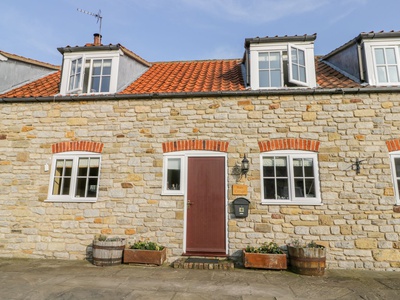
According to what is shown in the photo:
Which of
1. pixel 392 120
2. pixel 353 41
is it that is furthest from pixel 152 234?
pixel 353 41

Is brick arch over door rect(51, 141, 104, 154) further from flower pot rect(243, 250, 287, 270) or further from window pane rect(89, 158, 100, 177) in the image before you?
flower pot rect(243, 250, 287, 270)

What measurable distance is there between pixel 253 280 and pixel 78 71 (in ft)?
23.5

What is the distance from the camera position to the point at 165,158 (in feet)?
21.4

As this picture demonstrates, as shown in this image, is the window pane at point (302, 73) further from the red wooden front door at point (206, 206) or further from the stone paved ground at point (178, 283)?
the stone paved ground at point (178, 283)

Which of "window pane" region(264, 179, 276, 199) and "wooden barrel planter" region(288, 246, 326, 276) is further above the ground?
"window pane" region(264, 179, 276, 199)

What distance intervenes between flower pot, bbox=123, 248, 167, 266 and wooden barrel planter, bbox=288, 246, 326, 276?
2.91 m

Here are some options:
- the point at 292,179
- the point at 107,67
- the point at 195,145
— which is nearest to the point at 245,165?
the point at 292,179

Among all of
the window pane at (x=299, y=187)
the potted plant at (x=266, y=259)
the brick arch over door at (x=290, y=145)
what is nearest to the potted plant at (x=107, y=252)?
the potted plant at (x=266, y=259)

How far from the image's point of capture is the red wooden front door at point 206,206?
608 cm

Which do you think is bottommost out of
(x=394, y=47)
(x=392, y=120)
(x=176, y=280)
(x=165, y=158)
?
(x=176, y=280)

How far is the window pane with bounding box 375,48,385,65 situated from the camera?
685 centimetres

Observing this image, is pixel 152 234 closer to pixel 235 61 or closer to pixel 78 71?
pixel 78 71

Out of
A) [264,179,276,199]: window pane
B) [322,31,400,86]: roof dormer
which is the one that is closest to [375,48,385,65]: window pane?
[322,31,400,86]: roof dormer

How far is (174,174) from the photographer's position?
6.45m
